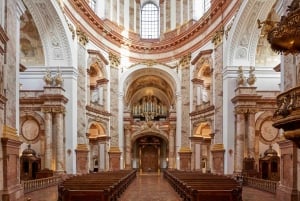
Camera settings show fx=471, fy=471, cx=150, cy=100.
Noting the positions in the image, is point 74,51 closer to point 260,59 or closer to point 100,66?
point 100,66

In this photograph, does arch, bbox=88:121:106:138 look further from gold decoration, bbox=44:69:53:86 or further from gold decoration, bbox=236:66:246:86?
gold decoration, bbox=236:66:246:86

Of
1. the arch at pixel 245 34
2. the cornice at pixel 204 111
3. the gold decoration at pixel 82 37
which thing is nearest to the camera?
the arch at pixel 245 34

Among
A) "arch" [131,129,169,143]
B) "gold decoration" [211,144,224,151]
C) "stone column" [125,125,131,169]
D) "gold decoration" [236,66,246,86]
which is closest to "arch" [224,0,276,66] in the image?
"gold decoration" [236,66,246,86]

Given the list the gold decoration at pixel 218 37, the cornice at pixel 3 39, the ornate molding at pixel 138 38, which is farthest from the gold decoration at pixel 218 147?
the cornice at pixel 3 39

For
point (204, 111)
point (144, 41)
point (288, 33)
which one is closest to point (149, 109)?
point (144, 41)

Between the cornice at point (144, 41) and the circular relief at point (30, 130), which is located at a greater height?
the cornice at point (144, 41)

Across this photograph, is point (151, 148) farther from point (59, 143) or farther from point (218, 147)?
point (59, 143)

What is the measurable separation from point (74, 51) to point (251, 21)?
34.1ft

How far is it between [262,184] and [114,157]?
18.0 meters

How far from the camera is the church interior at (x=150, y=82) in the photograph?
15367 millimetres

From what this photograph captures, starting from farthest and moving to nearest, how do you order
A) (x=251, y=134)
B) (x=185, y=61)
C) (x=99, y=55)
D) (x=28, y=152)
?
(x=185, y=61) < (x=99, y=55) < (x=251, y=134) < (x=28, y=152)

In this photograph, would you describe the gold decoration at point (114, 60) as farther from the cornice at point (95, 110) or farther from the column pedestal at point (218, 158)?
the column pedestal at point (218, 158)

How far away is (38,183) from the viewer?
67.2ft

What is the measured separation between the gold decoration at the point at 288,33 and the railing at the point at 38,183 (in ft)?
36.8
